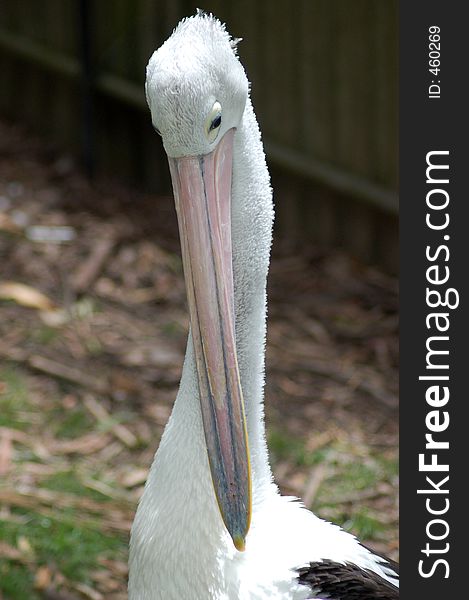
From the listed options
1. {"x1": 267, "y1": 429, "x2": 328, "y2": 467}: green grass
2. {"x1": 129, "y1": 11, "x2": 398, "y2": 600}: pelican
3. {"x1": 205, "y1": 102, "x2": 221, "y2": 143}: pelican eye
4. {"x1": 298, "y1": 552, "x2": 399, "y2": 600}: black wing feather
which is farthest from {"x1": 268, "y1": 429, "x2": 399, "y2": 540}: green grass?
{"x1": 205, "y1": 102, "x2": 221, "y2": 143}: pelican eye

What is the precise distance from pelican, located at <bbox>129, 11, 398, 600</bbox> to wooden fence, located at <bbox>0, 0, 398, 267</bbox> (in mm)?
3086

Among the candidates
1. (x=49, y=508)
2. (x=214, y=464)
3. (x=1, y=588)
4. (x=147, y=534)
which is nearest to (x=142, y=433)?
(x=49, y=508)

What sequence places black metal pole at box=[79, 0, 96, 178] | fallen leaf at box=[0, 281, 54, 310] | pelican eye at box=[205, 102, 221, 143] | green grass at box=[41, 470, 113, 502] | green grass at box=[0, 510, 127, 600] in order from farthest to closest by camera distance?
black metal pole at box=[79, 0, 96, 178]
fallen leaf at box=[0, 281, 54, 310]
green grass at box=[41, 470, 113, 502]
green grass at box=[0, 510, 127, 600]
pelican eye at box=[205, 102, 221, 143]

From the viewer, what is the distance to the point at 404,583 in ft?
8.18

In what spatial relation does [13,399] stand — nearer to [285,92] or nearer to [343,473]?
[343,473]

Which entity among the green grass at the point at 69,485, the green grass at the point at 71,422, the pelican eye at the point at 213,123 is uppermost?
the pelican eye at the point at 213,123

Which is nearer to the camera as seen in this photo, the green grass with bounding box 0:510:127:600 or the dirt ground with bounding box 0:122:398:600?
the green grass with bounding box 0:510:127:600

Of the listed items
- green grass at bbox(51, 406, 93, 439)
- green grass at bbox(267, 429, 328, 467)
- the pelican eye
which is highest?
the pelican eye

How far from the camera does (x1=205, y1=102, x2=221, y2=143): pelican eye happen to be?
2375 mm

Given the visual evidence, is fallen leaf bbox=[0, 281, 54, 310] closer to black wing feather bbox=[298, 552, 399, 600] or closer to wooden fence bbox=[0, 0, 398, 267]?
wooden fence bbox=[0, 0, 398, 267]

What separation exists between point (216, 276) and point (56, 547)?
1825mm

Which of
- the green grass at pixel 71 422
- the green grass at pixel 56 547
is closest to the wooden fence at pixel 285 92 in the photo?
the green grass at pixel 71 422

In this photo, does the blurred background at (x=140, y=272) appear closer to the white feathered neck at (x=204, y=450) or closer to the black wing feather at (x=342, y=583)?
the white feathered neck at (x=204, y=450)

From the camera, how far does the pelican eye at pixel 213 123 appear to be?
7.79ft
